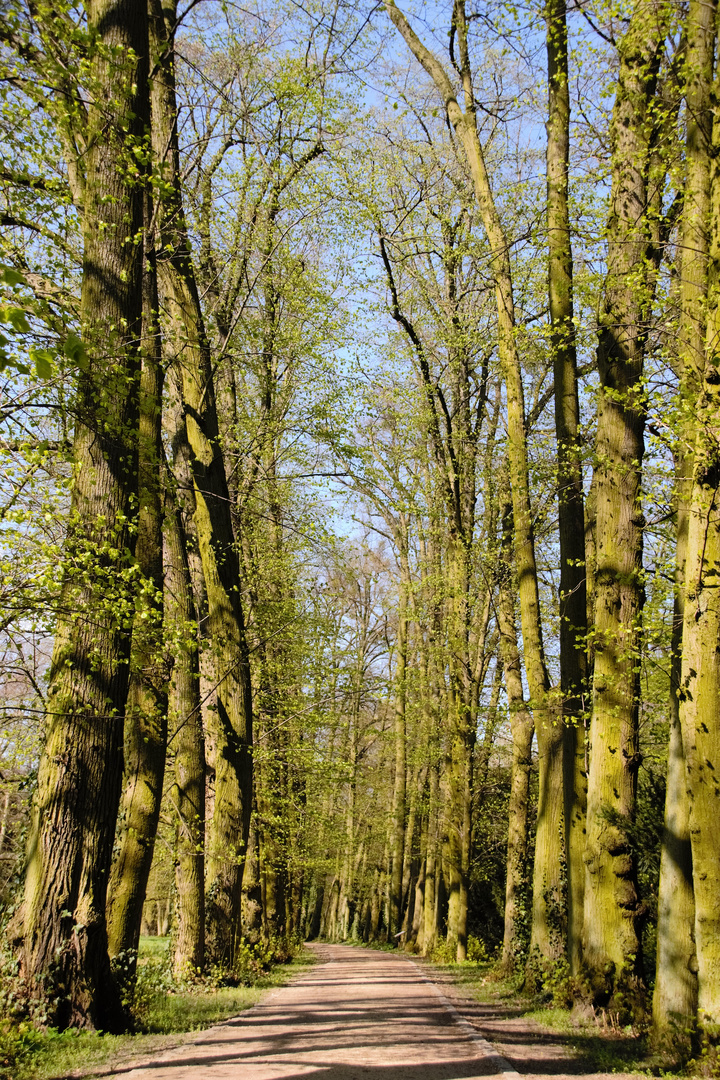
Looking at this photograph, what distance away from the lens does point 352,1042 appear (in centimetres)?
808

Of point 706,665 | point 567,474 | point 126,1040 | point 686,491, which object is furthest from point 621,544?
point 126,1040

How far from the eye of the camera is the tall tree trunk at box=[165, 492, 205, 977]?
447 inches

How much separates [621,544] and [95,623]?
5666 mm

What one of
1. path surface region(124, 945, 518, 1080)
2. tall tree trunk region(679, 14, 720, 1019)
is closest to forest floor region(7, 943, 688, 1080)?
path surface region(124, 945, 518, 1080)

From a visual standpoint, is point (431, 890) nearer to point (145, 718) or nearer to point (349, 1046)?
point (349, 1046)

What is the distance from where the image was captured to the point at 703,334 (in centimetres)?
779

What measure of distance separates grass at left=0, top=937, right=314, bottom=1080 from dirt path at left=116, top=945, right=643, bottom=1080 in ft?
0.71

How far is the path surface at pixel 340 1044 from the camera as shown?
6203 millimetres

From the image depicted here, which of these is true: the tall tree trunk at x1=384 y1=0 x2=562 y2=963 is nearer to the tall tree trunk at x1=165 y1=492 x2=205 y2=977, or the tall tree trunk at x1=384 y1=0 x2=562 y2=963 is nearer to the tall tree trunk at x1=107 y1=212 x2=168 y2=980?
the tall tree trunk at x1=165 y1=492 x2=205 y2=977

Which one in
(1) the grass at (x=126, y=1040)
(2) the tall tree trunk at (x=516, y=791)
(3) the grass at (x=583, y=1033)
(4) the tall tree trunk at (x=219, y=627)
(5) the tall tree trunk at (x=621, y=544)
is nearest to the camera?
(1) the grass at (x=126, y=1040)

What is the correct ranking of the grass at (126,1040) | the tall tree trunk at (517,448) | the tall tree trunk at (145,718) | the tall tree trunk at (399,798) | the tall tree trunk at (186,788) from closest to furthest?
the grass at (126,1040) → the tall tree trunk at (145,718) → the tall tree trunk at (186,788) → the tall tree trunk at (517,448) → the tall tree trunk at (399,798)

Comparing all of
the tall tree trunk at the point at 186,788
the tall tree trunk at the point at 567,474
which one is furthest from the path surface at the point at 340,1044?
the tall tree trunk at the point at 567,474

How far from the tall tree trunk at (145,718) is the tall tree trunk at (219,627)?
1.72m

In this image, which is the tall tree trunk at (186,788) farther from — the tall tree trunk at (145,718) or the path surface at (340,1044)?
the path surface at (340,1044)
